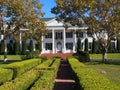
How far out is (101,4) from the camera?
38.3 m

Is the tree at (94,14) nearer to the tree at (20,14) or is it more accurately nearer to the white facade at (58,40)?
the tree at (20,14)

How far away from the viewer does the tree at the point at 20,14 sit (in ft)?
128

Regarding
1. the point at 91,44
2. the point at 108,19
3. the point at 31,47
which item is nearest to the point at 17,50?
the point at 31,47

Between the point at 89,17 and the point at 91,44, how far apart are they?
3405 cm

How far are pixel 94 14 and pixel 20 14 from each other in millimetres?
9352

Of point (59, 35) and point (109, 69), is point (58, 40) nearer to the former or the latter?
point (59, 35)

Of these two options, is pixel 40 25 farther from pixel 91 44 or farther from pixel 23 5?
pixel 91 44

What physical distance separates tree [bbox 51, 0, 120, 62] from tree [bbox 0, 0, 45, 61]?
2.43 meters

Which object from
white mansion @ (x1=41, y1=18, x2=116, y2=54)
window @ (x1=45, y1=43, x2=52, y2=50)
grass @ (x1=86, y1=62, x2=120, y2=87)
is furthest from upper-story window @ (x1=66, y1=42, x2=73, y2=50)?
grass @ (x1=86, y1=62, x2=120, y2=87)

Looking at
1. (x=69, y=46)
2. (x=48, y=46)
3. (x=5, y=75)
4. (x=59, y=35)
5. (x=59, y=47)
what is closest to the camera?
(x=5, y=75)

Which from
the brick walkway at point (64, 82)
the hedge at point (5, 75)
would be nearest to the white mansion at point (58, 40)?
Answer: the brick walkway at point (64, 82)

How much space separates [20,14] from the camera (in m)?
39.5

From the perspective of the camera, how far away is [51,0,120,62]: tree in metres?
37.9

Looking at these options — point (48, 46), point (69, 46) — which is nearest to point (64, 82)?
point (69, 46)
